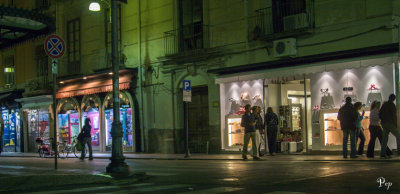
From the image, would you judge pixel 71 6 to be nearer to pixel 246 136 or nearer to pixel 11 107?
pixel 11 107

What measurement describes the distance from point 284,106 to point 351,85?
3355mm

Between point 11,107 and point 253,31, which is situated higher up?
point 253,31

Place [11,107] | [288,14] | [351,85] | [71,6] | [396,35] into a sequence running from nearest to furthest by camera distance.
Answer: [396,35] < [351,85] < [288,14] < [71,6] < [11,107]

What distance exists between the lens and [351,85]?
1725 centimetres

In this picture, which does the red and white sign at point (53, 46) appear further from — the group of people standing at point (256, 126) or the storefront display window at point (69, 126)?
the storefront display window at point (69, 126)

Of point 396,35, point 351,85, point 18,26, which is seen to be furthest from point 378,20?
point 18,26

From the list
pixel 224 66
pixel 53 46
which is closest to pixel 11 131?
pixel 224 66

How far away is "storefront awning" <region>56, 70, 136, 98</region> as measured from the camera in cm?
2512

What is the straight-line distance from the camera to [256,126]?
17797 millimetres

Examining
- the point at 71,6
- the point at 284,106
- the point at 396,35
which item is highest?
the point at 71,6

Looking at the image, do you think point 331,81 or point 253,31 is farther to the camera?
point 253,31

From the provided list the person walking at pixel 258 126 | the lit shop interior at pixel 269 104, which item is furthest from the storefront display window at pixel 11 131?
the person walking at pixel 258 126

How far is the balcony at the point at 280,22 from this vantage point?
59.9 feet

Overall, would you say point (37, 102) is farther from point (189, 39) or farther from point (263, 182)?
point (263, 182)
